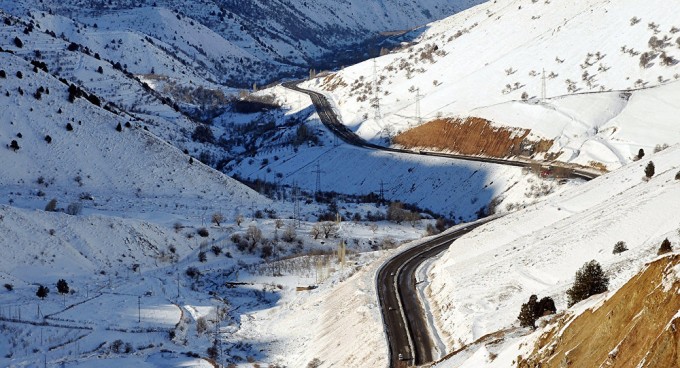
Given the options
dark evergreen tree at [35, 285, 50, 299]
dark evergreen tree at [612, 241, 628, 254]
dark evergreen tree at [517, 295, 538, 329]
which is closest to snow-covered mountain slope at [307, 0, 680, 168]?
dark evergreen tree at [612, 241, 628, 254]

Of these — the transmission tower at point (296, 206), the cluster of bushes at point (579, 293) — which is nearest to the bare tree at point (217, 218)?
the transmission tower at point (296, 206)

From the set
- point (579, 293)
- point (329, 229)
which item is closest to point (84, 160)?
point (329, 229)

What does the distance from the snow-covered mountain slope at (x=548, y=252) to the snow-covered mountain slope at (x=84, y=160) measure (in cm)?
3173

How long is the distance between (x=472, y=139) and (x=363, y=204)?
63.6 feet

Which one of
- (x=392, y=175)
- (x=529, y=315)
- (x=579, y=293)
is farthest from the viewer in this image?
(x=392, y=175)

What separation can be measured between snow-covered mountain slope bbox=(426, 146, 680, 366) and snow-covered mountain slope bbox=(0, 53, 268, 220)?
104 feet

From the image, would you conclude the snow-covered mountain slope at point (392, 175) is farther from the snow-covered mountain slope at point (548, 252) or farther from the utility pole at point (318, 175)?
the snow-covered mountain slope at point (548, 252)

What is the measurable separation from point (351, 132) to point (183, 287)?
65695mm

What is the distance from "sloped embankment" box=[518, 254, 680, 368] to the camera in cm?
1284

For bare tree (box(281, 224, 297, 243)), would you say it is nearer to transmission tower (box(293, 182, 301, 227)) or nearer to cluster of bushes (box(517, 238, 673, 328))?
transmission tower (box(293, 182, 301, 227))

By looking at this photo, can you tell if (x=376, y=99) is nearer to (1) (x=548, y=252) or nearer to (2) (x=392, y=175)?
(2) (x=392, y=175)

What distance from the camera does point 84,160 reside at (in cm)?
6650

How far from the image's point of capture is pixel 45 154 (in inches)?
2549

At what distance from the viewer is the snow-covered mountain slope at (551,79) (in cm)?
7781
